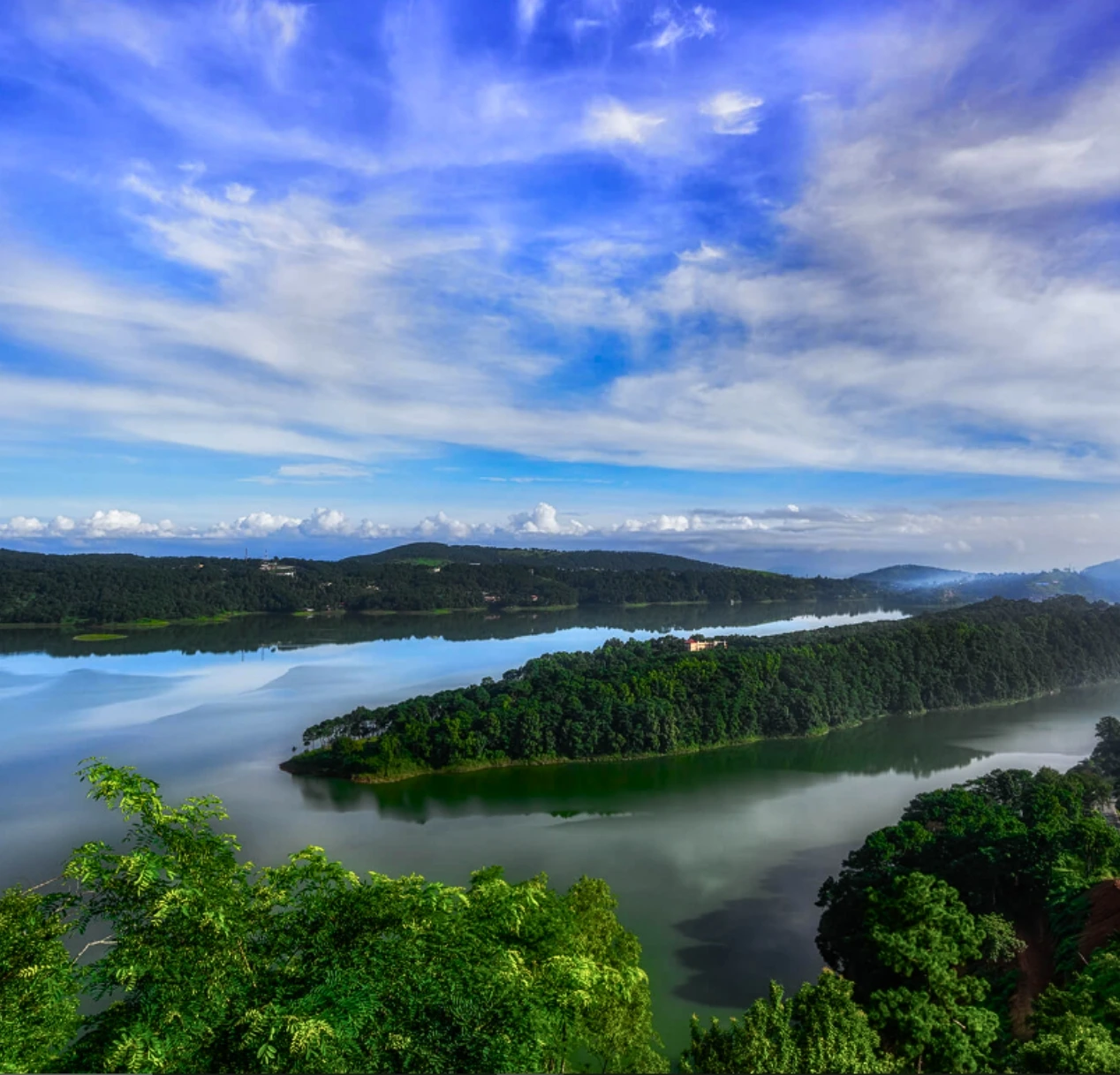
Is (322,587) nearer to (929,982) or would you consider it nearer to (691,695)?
(691,695)

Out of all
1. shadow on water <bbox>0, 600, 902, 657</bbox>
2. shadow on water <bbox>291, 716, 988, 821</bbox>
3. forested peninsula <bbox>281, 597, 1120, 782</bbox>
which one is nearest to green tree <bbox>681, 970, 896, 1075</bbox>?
shadow on water <bbox>291, 716, 988, 821</bbox>

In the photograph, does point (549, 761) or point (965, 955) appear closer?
point (965, 955)

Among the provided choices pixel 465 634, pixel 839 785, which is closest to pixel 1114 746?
pixel 839 785

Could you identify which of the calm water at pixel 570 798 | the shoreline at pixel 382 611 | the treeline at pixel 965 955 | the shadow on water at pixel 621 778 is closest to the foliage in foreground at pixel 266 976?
the treeline at pixel 965 955

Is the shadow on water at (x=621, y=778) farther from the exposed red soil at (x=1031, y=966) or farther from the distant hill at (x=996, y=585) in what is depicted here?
the distant hill at (x=996, y=585)

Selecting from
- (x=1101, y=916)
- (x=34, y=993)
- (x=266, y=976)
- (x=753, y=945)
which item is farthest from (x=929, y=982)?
(x=34, y=993)

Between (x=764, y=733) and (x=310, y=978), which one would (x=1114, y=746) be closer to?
(x=764, y=733)
